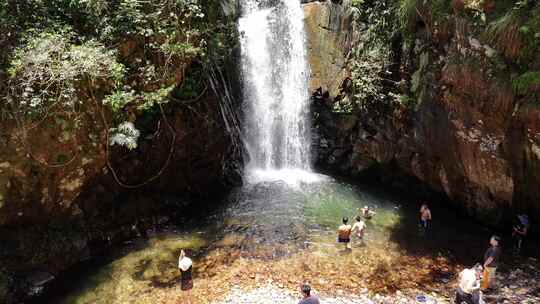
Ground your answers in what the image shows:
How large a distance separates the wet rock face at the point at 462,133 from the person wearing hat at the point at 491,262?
2818 millimetres

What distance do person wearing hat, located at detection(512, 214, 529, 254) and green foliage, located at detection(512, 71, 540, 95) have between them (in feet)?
11.5

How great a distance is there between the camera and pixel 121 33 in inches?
416

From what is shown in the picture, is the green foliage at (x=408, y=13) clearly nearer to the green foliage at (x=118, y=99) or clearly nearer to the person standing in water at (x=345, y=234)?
the person standing in water at (x=345, y=234)

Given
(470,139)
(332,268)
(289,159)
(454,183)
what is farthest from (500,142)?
(289,159)

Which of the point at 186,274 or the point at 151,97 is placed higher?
the point at 151,97

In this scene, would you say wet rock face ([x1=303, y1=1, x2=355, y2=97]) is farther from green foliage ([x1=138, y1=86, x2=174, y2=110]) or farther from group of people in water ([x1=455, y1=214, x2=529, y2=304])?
group of people in water ([x1=455, y1=214, x2=529, y2=304])

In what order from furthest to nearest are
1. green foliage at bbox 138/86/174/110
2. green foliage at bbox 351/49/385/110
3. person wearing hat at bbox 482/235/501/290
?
green foliage at bbox 351/49/385/110 < green foliage at bbox 138/86/174/110 < person wearing hat at bbox 482/235/501/290

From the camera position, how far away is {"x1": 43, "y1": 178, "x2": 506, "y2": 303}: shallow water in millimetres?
9367

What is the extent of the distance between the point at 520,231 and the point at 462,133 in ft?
10.1

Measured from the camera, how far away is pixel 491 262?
871 centimetres

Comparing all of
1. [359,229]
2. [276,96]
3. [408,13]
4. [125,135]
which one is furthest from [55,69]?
[408,13]

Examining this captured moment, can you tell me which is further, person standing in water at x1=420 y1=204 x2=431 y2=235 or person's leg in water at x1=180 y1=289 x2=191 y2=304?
person standing in water at x1=420 y1=204 x2=431 y2=235

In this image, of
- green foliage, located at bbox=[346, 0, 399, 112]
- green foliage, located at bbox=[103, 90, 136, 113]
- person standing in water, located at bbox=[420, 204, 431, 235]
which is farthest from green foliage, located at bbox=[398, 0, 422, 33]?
green foliage, located at bbox=[103, 90, 136, 113]

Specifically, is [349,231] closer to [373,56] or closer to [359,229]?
[359,229]
